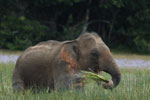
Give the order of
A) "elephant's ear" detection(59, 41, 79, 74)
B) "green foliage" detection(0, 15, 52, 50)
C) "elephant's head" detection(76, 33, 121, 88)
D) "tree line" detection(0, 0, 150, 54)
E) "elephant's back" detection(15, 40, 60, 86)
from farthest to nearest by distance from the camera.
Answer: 1. "tree line" detection(0, 0, 150, 54)
2. "green foliage" detection(0, 15, 52, 50)
3. "elephant's back" detection(15, 40, 60, 86)
4. "elephant's ear" detection(59, 41, 79, 74)
5. "elephant's head" detection(76, 33, 121, 88)

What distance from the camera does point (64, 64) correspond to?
5648mm

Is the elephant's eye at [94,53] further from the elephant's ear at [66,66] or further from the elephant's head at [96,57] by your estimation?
the elephant's ear at [66,66]

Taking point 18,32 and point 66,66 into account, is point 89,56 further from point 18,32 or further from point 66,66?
point 18,32

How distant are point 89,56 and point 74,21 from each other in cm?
2182

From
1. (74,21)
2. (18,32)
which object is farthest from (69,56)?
(74,21)

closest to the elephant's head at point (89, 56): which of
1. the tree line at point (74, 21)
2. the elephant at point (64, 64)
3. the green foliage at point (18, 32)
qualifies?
the elephant at point (64, 64)

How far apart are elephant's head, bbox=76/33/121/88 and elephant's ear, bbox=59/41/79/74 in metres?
0.07

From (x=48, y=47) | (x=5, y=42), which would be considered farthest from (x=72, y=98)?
(x=5, y=42)

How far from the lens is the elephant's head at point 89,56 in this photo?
17.9 feet

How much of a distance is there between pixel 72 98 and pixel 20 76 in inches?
78.1

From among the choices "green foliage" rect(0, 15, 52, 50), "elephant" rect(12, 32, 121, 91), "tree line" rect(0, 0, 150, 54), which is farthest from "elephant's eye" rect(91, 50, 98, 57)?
"green foliage" rect(0, 15, 52, 50)

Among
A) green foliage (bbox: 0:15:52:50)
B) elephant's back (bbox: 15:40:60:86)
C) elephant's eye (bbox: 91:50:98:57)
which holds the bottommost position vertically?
elephant's back (bbox: 15:40:60:86)

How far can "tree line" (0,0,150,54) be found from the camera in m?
23.5

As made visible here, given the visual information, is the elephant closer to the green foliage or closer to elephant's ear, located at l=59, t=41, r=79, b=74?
elephant's ear, located at l=59, t=41, r=79, b=74
